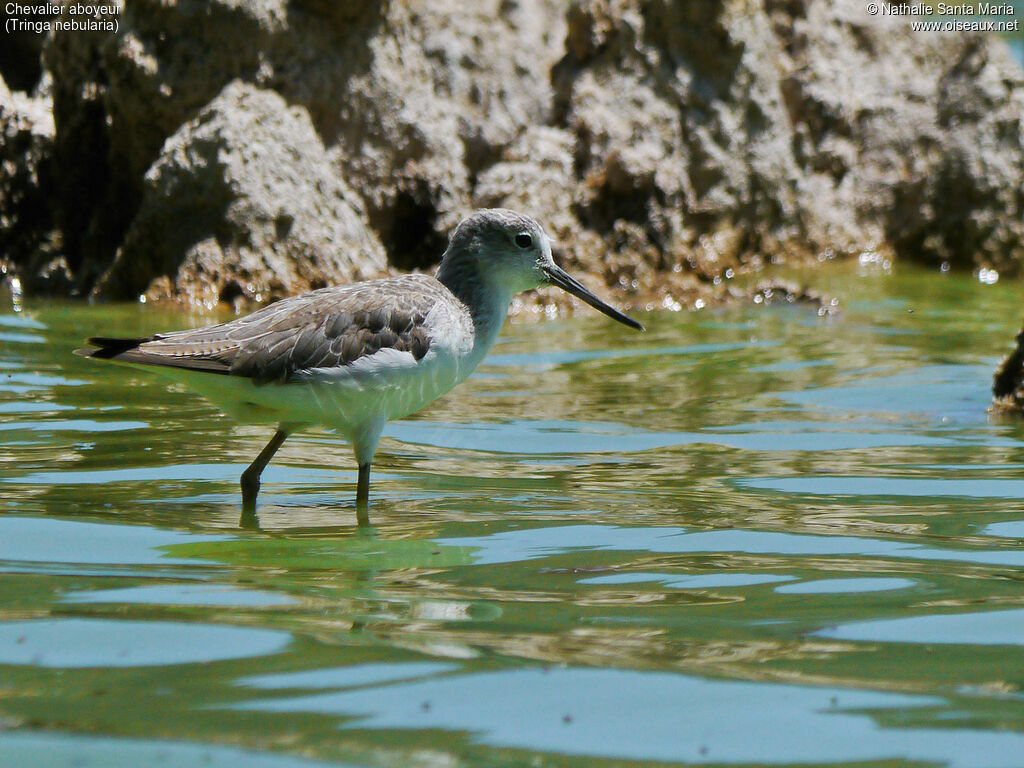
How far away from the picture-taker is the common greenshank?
6.09 m

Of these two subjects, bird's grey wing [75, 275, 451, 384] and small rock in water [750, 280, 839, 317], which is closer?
bird's grey wing [75, 275, 451, 384]

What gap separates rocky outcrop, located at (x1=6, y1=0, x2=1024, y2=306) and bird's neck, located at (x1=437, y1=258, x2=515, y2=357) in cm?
529

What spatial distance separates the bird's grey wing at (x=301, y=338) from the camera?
19.8 feet

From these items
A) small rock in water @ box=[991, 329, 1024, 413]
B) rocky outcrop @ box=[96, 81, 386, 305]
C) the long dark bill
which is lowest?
small rock in water @ box=[991, 329, 1024, 413]

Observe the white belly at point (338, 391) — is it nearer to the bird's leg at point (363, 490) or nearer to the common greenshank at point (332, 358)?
the common greenshank at point (332, 358)

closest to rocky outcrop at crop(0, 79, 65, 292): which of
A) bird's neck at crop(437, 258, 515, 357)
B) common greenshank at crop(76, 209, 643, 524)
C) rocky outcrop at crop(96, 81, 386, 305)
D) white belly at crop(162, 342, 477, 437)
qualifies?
rocky outcrop at crop(96, 81, 386, 305)

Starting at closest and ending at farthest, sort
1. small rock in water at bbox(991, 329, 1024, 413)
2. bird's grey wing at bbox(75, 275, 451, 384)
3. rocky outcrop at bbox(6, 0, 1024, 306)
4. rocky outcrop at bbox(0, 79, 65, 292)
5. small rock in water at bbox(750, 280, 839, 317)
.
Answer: bird's grey wing at bbox(75, 275, 451, 384)
small rock in water at bbox(991, 329, 1024, 413)
rocky outcrop at bbox(6, 0, 1024, 306)
small rock in water at bbox(750, 280, 839, 317)
rocky outcrop at bbox(0, 79, 65, 292)

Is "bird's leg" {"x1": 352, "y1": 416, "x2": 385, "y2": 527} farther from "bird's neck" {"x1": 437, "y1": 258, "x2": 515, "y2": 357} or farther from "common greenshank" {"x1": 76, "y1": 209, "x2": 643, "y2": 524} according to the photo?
"bird's neck" {"x1": 437, "y1": 258, "x2": 515, "y2": 357}

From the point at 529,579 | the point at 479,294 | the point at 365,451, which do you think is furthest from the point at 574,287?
the point at 529,579

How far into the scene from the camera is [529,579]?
511 centimetres

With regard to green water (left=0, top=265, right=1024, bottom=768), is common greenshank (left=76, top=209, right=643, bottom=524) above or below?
above

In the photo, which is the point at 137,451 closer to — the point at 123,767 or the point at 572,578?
the point at 572,578

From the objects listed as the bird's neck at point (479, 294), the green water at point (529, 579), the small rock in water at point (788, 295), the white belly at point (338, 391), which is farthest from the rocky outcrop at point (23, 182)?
the white belly at point (338, 391)

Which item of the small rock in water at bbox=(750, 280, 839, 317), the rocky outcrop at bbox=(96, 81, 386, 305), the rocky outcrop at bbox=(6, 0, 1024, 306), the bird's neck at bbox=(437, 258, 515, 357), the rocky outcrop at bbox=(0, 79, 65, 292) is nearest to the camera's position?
the bird's neck at bbox=(437, 258, 515, 357)
